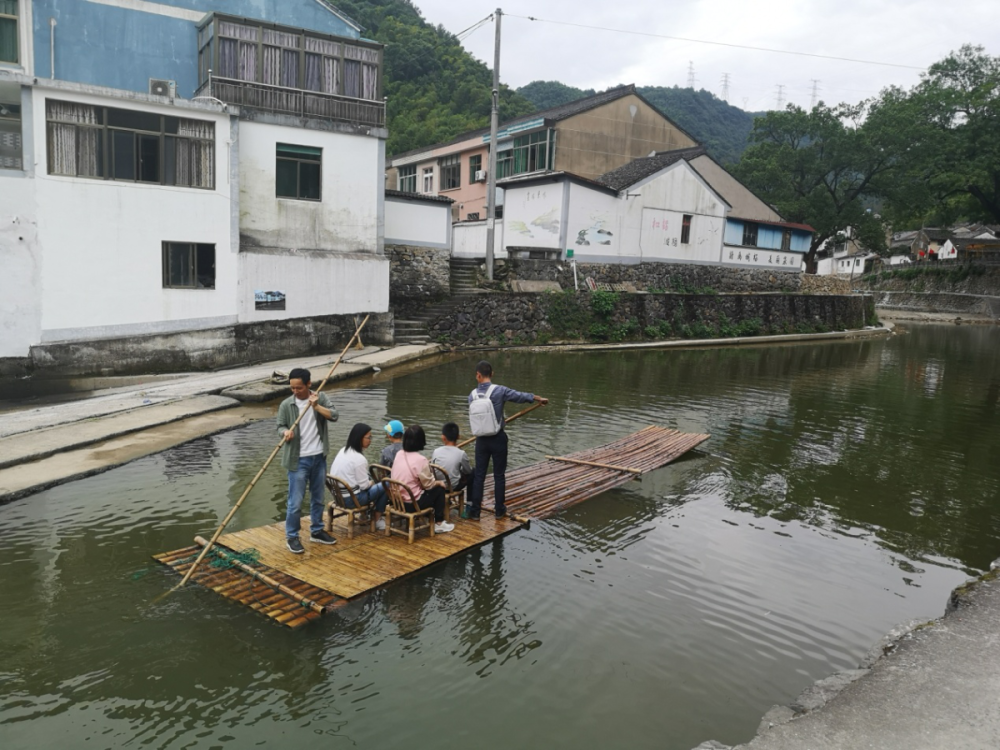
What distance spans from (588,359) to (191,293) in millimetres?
13014

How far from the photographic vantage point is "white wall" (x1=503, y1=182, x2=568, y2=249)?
1148 inches

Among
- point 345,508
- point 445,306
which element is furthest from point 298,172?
point 345,508

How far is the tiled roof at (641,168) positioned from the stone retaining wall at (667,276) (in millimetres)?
3922

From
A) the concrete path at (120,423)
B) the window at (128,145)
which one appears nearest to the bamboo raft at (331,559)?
the concrete path at (120,423)

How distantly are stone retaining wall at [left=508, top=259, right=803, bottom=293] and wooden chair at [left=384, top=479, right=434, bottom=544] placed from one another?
21600 millimetres

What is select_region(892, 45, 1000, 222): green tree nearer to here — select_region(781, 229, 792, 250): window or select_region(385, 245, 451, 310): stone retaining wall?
select_region(781, 229, 792, 250): window

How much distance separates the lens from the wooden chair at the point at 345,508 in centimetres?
740

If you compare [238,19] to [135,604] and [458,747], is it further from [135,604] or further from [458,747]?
[458,747]

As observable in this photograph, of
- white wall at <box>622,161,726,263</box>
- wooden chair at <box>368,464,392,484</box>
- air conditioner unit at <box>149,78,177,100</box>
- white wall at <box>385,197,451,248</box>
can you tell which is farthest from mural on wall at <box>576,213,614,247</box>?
wooden chair at <box>368,464,392,484</box>

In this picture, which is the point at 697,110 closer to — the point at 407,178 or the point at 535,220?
the point at 407,178

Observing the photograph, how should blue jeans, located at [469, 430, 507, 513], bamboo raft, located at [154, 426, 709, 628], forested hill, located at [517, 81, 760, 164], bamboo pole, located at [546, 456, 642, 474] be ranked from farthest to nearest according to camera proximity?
1. forested hill, located at [517, 81, 760, 164]
2. bamboo pole, located at [546, 456, 642, 474]
3. blue jeans, located at [469, 430, 507, 513]
4. bamboo raft, located at [154, 426, 709, 628]

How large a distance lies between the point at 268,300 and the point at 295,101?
6.32 m

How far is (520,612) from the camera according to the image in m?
6.51

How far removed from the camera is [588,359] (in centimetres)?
2434
